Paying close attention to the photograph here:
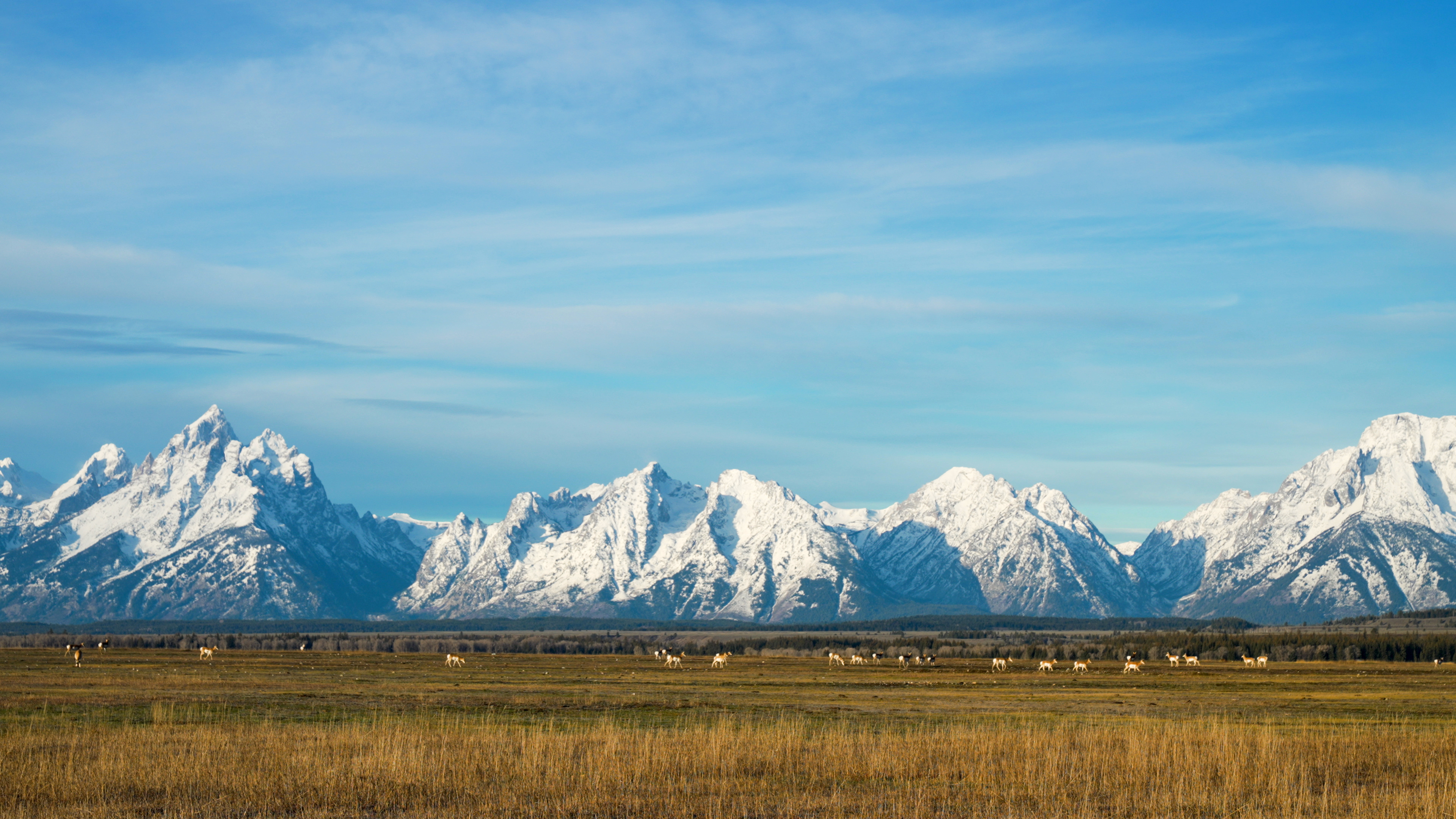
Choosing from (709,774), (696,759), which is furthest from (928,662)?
(709,774)

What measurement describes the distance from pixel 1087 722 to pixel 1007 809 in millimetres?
28619

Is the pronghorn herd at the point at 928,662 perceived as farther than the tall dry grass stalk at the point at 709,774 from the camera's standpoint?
Yes

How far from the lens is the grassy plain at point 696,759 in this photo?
105 ft

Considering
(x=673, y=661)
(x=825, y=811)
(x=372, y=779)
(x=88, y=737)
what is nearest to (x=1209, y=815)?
(x=825, y=811)

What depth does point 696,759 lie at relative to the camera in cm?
3931

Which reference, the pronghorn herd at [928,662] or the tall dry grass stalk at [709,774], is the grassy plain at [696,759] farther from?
the pronghorn herd at [928,662]

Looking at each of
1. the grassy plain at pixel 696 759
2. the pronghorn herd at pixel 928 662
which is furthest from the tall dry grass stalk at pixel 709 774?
the pronghorn herd at pixel 928 662

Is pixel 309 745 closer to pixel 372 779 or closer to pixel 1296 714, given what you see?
pixel 372 779

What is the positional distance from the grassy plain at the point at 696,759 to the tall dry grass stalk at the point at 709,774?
0.41 ft

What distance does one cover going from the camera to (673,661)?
170250 mm

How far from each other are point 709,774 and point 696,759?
150 cm

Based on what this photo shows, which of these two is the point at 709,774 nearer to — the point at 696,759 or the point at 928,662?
the point at 696,759

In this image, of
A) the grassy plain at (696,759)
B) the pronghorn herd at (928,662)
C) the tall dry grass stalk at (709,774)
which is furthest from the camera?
the pronghorn herd at (928,662)

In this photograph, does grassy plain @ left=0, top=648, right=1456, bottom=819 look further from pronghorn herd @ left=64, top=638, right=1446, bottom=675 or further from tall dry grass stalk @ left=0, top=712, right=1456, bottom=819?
pronghorn herd @ left=64, top=638, right=1446, bottom=675
